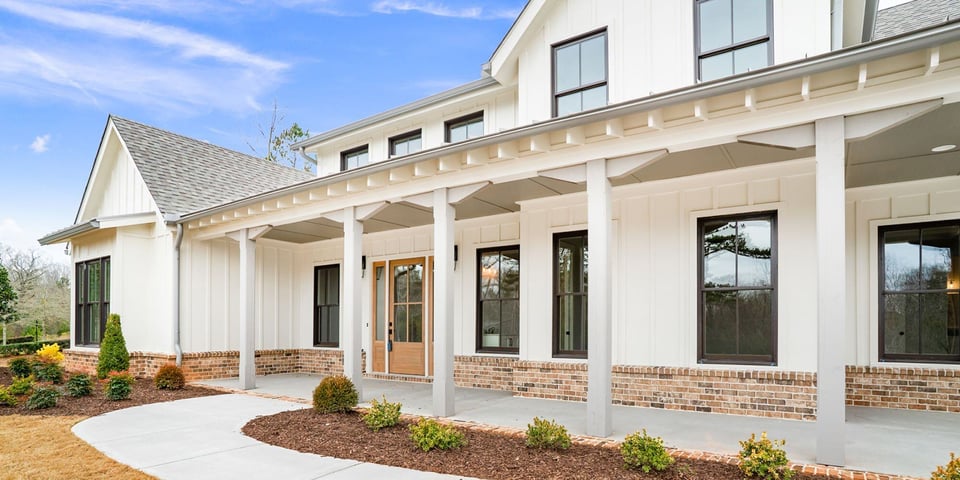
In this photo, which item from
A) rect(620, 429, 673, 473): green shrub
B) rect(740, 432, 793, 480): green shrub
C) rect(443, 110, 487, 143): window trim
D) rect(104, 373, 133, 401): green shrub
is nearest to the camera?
rect(740, 432, 793, 480): green shrub

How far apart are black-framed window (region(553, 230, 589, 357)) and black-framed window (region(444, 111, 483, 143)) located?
324 centimetres

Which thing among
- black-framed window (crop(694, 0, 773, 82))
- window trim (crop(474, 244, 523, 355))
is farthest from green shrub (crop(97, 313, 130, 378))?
black-framed window (crop(694, 0, 773, 82))

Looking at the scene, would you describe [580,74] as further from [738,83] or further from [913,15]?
[913,15]

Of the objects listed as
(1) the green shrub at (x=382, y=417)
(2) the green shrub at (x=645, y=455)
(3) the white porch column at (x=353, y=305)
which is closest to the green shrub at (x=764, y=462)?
(2) the green shrub at (x=645, y=455)

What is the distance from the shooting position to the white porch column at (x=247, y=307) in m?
10.0

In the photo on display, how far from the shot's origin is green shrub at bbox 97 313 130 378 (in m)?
10.5

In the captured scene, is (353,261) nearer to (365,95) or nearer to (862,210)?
(862,210)

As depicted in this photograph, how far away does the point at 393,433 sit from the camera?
6133 mm

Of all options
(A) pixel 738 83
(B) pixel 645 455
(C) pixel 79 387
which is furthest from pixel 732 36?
(C) pixel 79 387

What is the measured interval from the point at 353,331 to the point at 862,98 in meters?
6.68

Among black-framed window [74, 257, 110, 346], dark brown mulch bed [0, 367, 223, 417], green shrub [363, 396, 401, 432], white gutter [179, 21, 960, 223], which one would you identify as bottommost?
dark brown mulch bed [0, 367, 223, 417]

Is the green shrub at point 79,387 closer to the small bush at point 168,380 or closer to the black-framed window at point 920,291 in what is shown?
the small bush at point 168,380

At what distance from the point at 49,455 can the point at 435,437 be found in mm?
3864

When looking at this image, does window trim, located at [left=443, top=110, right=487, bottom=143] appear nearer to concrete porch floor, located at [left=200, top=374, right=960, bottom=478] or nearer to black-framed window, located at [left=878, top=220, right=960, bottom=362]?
concrete porch floor, located at [left=200, top=374, right=960, bottom=478]
